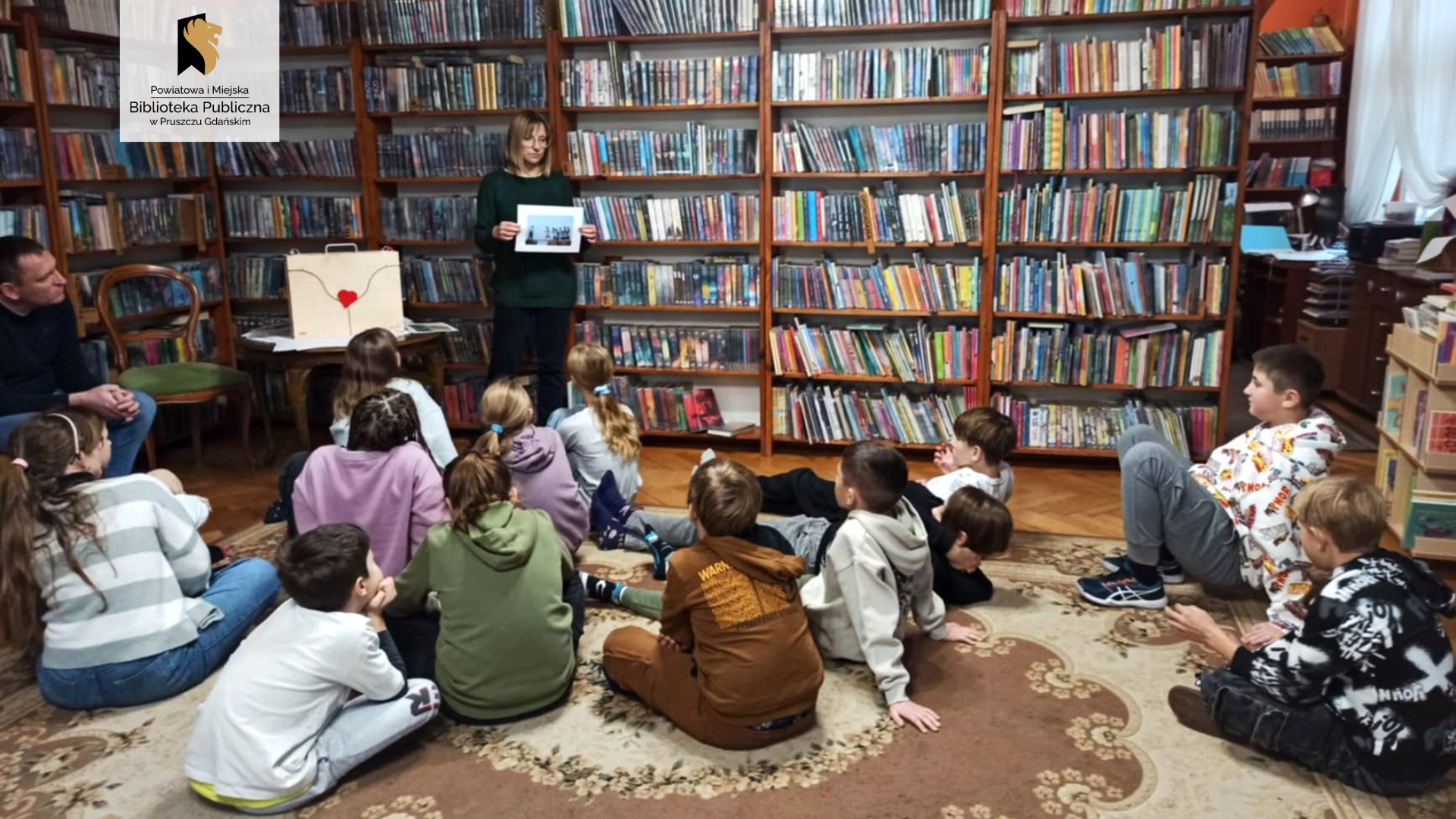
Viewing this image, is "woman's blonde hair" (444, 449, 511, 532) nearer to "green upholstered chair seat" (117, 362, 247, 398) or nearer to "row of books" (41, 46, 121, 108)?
"green upholstered chair seat" (117, 362, 247, 398)

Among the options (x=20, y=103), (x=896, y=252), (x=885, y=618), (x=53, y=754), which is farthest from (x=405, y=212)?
(x=885, y=618)

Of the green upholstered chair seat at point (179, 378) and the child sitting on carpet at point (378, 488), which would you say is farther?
the green upholstered chair seat at point (179, 378)

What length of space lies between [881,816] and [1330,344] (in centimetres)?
492

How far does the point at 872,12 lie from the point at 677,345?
5.69 ft

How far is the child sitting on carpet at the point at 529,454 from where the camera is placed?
3.16 m

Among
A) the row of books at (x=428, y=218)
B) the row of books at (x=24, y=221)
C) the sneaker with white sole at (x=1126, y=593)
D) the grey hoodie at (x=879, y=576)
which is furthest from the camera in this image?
the row of books at (x=428, y=218)

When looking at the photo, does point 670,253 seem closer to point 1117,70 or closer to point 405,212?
point 405,212

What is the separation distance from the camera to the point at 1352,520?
2121 mm

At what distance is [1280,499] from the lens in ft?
9.27

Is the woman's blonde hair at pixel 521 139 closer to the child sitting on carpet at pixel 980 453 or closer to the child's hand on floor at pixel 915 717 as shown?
the child sitting on carpet at pixel 980 453

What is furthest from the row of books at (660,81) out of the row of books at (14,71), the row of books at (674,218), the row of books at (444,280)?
the row of books at (14,71)

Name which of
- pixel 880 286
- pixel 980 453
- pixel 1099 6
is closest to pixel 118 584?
pixel 980 453

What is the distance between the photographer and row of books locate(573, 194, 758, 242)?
15.5ft

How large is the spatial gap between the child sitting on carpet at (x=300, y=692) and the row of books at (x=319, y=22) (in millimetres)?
3581
